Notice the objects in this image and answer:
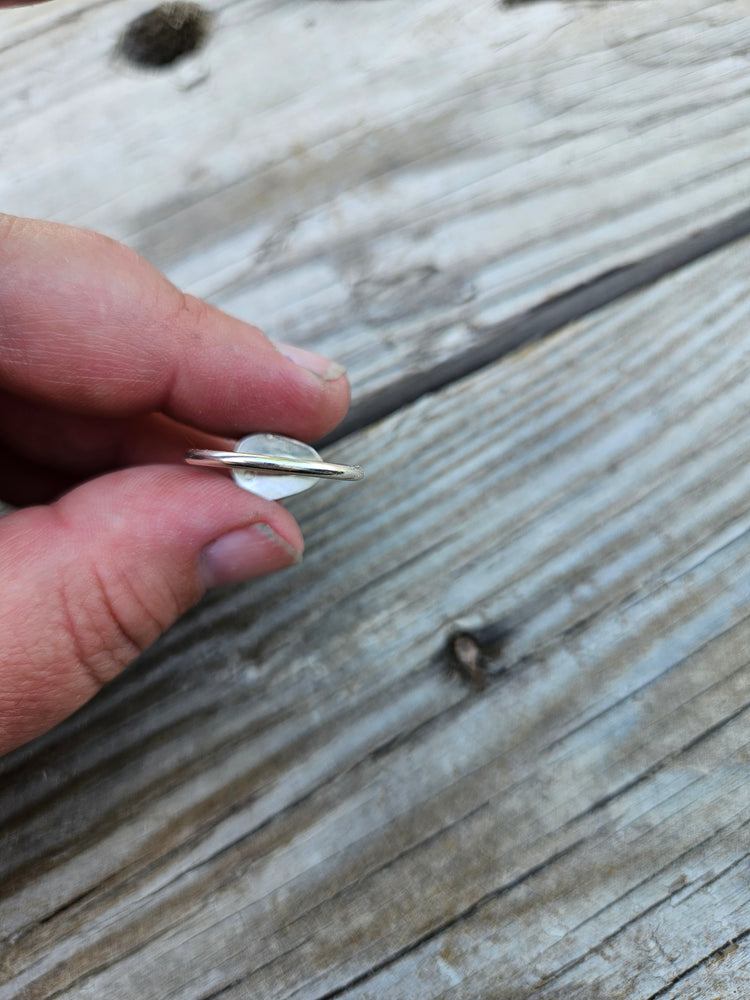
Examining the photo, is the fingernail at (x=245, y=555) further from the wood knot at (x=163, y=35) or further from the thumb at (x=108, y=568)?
the wood knot at (x=163, y=35)

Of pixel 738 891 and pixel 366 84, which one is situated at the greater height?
pixel 366 84

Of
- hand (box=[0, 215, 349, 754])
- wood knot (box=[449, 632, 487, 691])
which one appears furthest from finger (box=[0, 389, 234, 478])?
wood knot (box=[449, 632, 487, 691])

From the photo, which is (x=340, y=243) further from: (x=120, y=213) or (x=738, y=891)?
(x=738, y=891)

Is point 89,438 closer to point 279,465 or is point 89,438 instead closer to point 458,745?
point 279,465

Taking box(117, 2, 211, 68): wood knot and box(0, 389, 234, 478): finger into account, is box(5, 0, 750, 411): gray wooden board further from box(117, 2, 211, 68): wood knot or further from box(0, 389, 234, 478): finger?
box(0, 389, 234, 478): finger

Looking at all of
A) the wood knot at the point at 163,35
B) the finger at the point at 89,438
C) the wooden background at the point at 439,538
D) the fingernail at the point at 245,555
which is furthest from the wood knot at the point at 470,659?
the wood knot at the point at 163,35

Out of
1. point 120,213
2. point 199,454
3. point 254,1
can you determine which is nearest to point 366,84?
point 254,1
